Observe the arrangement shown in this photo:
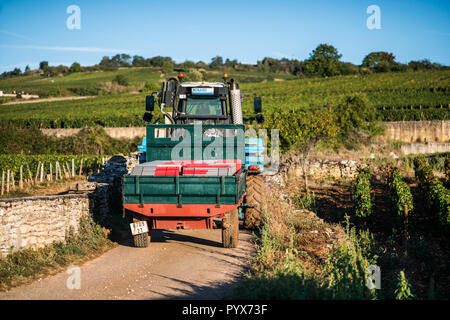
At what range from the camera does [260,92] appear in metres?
66.4

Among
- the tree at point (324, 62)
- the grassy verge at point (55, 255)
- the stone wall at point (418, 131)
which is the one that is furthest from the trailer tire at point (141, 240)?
the tree at point (324, 62)

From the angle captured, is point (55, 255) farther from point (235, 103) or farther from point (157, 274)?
point (235, 103)

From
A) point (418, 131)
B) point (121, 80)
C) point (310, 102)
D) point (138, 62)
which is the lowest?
point (418, 131)

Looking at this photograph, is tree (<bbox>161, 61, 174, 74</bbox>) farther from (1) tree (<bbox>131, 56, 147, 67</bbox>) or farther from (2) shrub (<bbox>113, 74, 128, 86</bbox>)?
(1) tree (<bbox>131, 56, 147, 67</bbox>)

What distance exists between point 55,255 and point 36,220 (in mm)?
815

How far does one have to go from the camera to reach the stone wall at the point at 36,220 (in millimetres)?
7906

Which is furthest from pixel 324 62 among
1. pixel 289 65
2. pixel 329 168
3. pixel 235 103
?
pixel 235 103

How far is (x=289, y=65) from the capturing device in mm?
133125

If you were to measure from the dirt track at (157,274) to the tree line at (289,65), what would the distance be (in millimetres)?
69366

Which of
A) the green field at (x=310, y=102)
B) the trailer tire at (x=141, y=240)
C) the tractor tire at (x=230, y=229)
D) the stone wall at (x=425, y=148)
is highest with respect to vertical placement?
the green field at (x=310, y=102)

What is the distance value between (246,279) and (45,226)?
14.6 feet

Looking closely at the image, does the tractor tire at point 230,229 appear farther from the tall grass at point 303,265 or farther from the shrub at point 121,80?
the shrub at point 121,80
